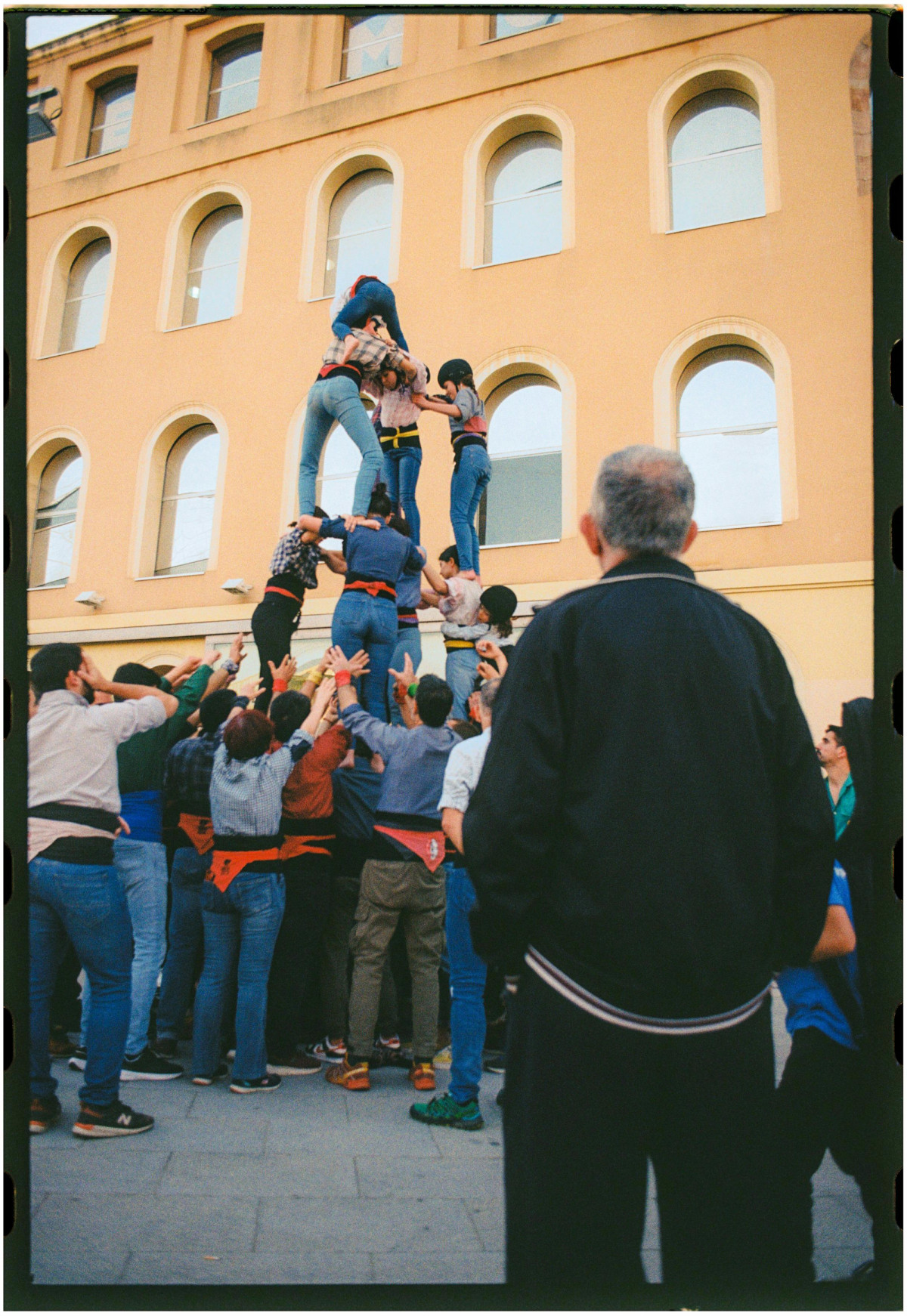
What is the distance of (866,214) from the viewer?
2502mm

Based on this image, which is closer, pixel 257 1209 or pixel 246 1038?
pixel 257 1209

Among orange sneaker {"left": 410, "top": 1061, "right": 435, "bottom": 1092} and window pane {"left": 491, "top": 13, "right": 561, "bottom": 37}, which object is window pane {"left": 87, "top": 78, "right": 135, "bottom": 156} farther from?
orange sneaker {"left": 410, "top": 1061, "right": 435, "bottom": 1092}

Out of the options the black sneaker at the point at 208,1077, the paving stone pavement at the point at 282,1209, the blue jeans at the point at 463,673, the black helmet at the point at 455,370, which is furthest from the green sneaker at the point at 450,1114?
the black helmet at the point at 455,370

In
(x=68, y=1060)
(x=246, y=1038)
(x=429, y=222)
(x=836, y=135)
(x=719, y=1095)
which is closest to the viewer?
(x=719, y=1095)

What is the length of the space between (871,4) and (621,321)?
4.66 ft

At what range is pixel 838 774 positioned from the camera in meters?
2.90

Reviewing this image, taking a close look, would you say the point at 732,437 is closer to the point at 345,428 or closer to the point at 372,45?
the point at 345,428

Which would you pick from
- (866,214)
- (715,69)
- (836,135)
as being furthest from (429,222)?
(866,214)

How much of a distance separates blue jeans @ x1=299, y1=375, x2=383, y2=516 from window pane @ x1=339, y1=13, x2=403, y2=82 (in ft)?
3.88

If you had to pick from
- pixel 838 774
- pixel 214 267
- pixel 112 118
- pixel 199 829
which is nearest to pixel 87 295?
pixel 214 267

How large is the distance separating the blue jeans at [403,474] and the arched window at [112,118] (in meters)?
1.71

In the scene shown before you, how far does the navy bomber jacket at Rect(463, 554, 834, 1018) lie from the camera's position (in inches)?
54.5

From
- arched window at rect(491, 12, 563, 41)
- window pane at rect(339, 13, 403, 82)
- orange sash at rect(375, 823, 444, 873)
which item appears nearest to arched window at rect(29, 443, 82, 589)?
orange sash at rect(375, 823, 444, 873)

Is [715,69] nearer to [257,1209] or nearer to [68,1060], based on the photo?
[257,1209]
